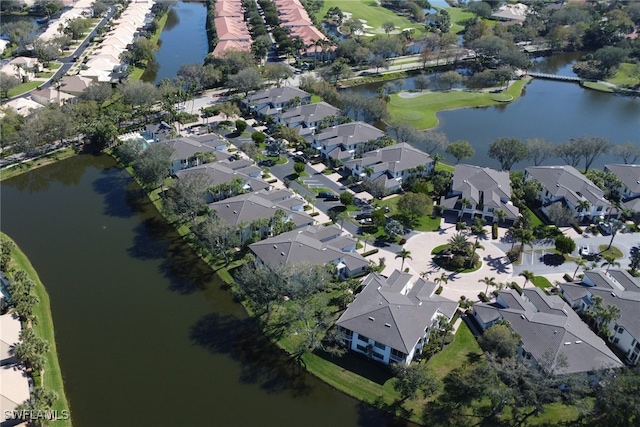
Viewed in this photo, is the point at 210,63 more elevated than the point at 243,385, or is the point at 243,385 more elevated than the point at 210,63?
the point at 210,63

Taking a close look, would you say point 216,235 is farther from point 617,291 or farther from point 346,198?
point 617,291

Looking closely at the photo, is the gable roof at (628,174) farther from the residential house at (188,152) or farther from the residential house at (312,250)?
the residential house at (188,152)

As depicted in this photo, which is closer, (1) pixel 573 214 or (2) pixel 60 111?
(1) pixel 573 214

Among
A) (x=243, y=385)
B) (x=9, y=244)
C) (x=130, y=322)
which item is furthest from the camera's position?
(x=9, y=244)

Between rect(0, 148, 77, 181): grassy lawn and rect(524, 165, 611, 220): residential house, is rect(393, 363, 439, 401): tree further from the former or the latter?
rect(0, 148, 77, 181): grassy lawn

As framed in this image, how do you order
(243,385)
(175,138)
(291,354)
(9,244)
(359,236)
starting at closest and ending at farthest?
(243,385)
(291,354)
(9,244)
(359,236)
(175,138)

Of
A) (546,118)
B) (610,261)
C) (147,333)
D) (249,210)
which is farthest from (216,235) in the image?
(546,118)

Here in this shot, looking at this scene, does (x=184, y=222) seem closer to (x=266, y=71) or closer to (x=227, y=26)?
(x=266, y=71)

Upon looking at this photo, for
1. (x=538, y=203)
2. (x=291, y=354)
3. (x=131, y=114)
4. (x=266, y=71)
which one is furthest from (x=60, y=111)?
(x=538, y=203)
